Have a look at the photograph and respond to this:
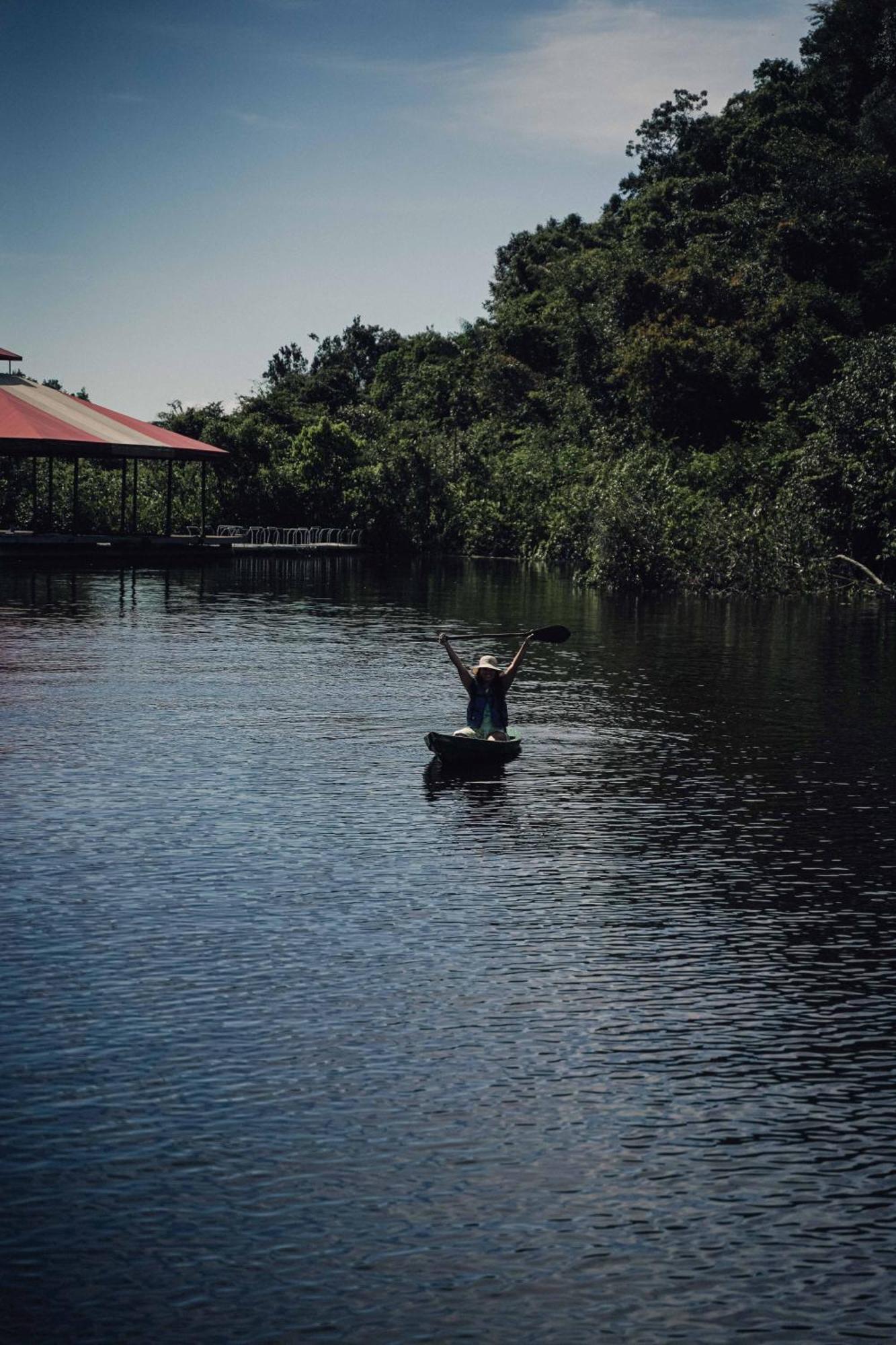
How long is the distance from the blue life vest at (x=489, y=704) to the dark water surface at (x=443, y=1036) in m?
0.71

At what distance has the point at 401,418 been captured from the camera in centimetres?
10275

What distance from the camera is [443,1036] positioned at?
852cm

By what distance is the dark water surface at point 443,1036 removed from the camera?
588 cm

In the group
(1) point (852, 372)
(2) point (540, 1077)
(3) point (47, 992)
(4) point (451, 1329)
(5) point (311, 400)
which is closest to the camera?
(4) point (451, 1329)

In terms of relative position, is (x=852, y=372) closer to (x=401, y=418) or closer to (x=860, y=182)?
(x=860, y=182)

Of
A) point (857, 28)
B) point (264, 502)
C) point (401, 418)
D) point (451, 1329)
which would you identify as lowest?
point (451, 1329)

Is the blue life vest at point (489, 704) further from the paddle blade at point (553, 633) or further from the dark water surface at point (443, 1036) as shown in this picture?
the paddle blade at point (553, 633)

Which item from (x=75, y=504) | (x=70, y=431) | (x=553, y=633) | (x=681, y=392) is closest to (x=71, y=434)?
(x=70, y=431)

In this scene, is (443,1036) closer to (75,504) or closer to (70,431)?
(70,431)

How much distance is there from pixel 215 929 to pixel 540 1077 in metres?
3.32

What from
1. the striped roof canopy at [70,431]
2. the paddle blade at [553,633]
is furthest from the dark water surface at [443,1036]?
the striped roof canopy at [70,431]

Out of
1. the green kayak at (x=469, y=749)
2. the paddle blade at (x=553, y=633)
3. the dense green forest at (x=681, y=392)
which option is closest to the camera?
the green kayak at (x=469, y=749)

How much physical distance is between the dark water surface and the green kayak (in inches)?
12.3

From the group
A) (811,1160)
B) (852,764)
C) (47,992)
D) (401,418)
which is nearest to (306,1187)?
(811,1160)
